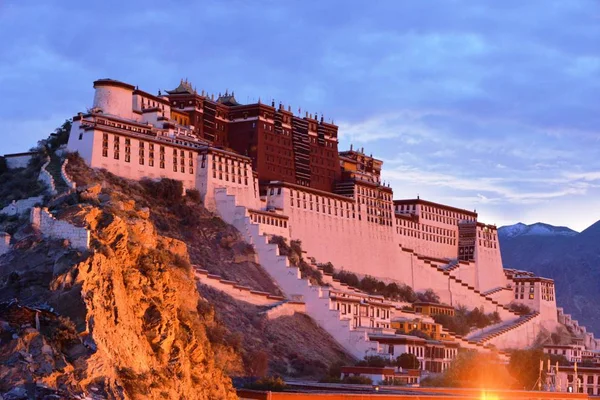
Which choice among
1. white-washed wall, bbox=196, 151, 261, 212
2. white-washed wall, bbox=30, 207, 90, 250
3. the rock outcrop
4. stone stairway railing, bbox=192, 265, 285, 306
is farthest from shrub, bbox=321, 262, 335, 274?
white-washed wall, bbox=30, 207, 90, 250

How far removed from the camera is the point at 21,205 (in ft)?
222

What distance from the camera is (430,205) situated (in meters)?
104

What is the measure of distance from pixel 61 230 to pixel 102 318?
8059 mm

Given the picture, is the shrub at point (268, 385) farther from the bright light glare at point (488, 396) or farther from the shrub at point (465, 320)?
the shrub at point (465, 320)

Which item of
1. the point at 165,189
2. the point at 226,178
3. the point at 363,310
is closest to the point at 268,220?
the point at 226,178

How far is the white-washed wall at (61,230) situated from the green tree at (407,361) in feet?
89.8

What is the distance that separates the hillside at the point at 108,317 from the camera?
3731cm

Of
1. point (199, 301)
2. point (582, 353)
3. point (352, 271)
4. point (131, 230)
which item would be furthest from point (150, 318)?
point (582, 353)

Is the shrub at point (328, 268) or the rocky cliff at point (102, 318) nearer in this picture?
the rocky cliff at point (102, 318)

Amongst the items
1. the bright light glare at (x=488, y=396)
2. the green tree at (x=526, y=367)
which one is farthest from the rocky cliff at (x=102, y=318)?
the green tree at (x=526, y=367)

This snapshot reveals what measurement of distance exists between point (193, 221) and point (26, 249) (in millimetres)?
26006

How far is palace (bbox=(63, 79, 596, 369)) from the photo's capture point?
77.8m

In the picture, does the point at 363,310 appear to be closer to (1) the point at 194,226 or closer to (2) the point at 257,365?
(1) the point at 194,226

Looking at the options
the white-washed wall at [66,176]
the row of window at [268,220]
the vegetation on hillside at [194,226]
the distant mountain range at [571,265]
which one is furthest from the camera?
the distant mountain range at [571,265]
